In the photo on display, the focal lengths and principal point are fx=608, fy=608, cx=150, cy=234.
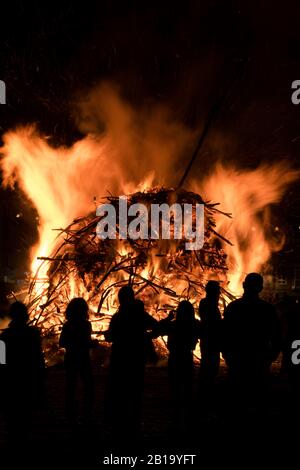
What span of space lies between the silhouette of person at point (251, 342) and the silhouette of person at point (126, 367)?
0.91 m

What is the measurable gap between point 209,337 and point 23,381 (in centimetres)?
288

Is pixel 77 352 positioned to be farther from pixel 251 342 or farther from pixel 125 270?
pixel 125 270

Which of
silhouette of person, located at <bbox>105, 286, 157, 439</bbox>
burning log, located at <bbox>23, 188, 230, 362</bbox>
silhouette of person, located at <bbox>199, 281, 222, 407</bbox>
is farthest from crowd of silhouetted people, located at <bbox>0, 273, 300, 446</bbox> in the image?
burning log, located at <bbox>23, 188, 230, 362</bbox>

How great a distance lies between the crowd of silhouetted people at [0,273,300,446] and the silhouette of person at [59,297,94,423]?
1cm

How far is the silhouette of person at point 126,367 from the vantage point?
553 cm

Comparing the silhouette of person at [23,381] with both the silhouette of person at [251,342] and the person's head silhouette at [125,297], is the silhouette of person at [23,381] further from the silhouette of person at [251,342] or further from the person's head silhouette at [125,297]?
the silhouette of person at [251,342]

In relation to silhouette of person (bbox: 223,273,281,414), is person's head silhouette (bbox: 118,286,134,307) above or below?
above

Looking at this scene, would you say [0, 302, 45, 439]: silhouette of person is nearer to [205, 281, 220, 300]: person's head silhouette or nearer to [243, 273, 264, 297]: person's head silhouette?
[243, 273, 264, 297]: person's head silhouette

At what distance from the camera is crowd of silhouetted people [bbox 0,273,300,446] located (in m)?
5.04

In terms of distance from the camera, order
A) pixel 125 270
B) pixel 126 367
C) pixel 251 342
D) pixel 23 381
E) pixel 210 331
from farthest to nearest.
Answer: pixel 125 270 < pixel 210 331 < pixel 126 367 < pixel 23 381 < pixel 251 342

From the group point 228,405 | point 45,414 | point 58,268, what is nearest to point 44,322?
point 58,268

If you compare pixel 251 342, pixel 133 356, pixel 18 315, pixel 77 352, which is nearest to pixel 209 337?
pixel 77 352

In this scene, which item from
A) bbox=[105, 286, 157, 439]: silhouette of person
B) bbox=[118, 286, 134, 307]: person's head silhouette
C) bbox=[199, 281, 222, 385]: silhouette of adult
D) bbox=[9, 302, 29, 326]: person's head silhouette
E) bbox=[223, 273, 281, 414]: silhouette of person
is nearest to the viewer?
bbox=[223, 273, 281, 414]: silhouette of person

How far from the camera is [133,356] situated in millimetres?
5590
